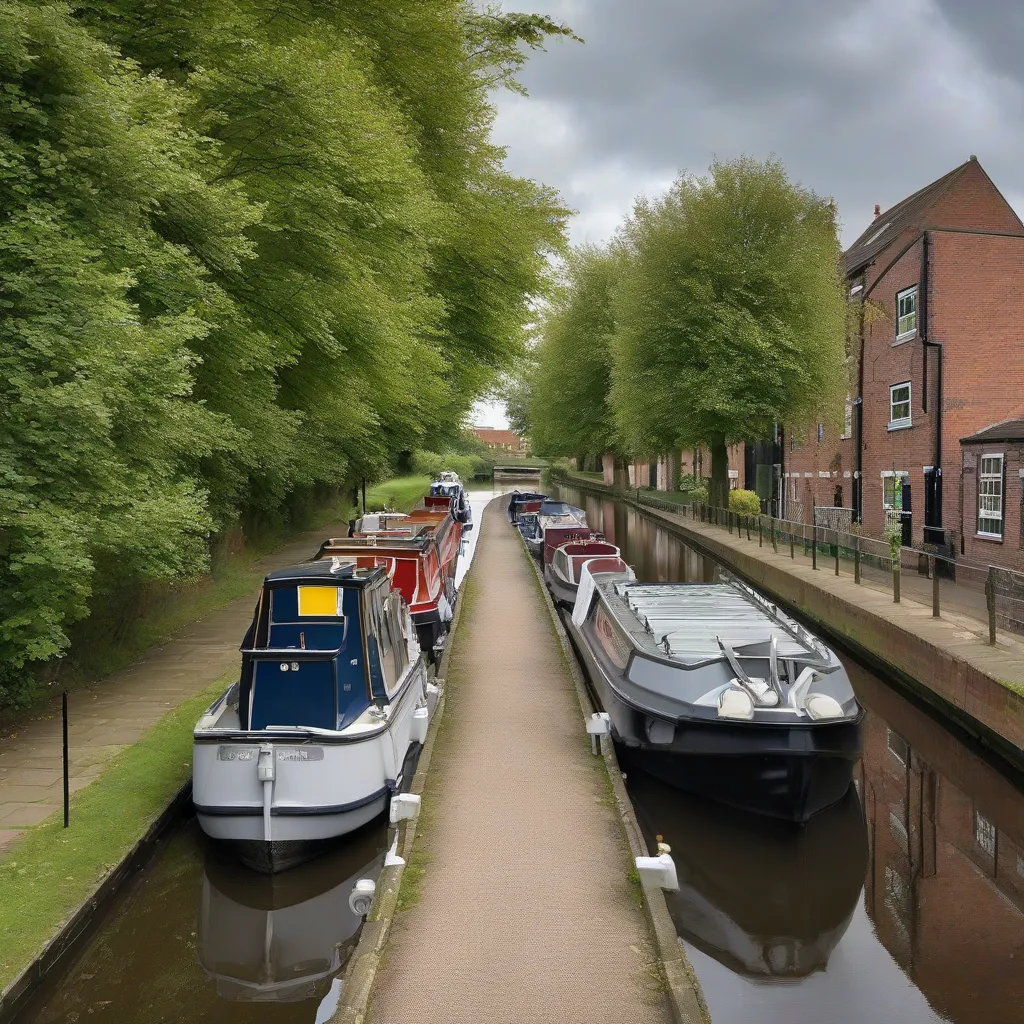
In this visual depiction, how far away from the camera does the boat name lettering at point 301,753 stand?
27.0 ft

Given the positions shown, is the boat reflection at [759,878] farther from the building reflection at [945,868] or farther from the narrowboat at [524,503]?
the narrowboat at [524,503]

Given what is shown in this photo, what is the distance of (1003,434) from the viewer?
20203 mm

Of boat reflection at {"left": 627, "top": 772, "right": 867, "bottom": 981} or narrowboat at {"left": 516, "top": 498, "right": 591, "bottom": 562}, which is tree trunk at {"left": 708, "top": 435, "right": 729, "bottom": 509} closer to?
narrowboat at {"left": 516, "top": 498, "right": 591, "bottom": 562}

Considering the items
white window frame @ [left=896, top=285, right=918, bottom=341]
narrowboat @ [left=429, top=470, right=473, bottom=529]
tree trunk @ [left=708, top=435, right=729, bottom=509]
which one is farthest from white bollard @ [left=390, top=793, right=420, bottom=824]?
narrowboat @ [left=429, top=470, right=473, bottom=529]

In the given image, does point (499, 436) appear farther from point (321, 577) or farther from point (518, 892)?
point (518, 892)

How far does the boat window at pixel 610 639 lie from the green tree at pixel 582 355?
34510mm

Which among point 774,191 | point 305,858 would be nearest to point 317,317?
point 305,858

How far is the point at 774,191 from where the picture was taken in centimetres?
3128

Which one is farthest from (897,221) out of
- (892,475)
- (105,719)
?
(105,719)

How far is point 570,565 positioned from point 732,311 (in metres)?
13.5

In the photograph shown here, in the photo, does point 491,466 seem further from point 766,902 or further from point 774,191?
point 766,902

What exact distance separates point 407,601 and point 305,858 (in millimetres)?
7109

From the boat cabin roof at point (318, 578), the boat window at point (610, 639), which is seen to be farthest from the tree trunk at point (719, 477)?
the boat cabin roof at point (318, 578)

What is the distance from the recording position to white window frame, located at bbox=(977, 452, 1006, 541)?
20250 mm
